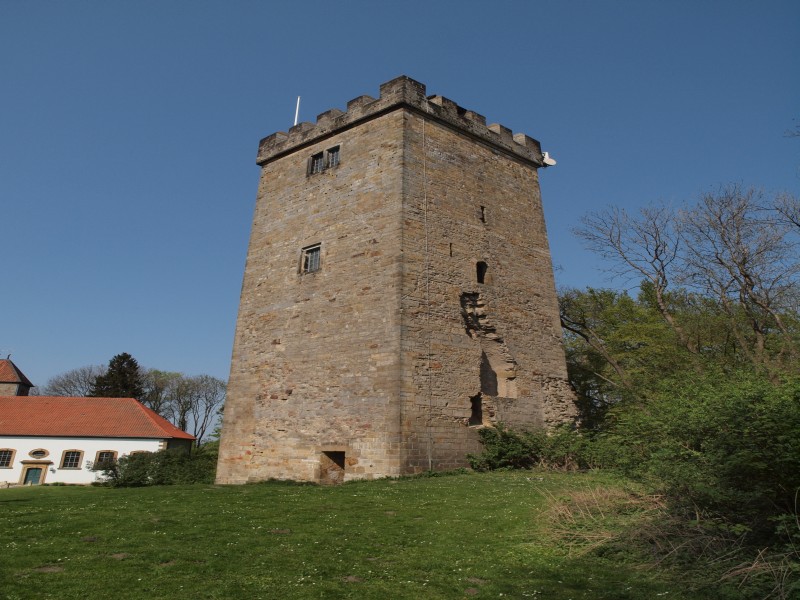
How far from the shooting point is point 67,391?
191 ft

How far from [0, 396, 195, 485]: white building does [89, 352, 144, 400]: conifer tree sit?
35.1 feet

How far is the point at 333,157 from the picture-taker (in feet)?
54.2

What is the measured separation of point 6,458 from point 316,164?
3069 cm

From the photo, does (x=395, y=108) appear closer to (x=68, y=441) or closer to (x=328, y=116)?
(x=328, y=116)

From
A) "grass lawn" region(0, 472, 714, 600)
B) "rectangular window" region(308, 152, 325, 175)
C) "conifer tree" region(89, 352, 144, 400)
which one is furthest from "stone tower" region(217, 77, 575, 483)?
"conifer tree" region(89, 352, 144, 400)

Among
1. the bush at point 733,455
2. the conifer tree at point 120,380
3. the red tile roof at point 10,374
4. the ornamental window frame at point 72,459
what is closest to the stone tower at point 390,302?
the bush at point 733,455

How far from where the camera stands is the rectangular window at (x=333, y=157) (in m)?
16.4

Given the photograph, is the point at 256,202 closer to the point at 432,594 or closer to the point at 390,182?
the point at 390,182

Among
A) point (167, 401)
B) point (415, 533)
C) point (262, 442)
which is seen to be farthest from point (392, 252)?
point (167, 401)

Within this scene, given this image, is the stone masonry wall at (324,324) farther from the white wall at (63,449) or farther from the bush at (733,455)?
the white wall at (63,449)

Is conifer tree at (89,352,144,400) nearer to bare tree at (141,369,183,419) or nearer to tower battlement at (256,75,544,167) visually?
bare tree at (141,369,183,419)

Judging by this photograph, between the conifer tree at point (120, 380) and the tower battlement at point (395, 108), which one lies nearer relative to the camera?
the tower battlement at point (395, 108)

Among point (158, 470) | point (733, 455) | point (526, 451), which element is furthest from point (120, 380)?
point (733, 455)

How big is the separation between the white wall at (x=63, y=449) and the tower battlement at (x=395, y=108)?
Result: 23969 mm
